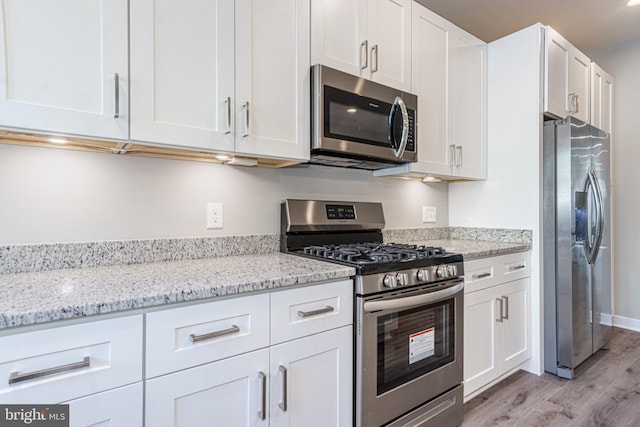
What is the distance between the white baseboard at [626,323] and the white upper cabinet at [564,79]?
1983 mm

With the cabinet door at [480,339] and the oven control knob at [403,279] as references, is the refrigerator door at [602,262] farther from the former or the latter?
the oven control knob at [403,279]

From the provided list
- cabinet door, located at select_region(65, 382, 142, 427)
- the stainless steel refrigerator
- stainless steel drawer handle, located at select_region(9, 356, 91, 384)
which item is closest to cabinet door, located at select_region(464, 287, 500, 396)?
the stainless steel refrigerator

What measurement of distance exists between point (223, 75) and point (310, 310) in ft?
3.23

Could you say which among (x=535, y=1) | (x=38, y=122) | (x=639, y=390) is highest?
(x=535, y=1)

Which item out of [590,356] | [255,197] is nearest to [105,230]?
[255,197]

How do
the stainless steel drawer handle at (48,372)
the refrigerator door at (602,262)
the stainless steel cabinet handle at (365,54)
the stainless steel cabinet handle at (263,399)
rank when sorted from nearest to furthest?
the stainless steel drawer handle at (48,372), the stainless steel cabinet handle at (263,399), the stainless steel cabinet handle at (365,54), the refrigerator door at (602,262)

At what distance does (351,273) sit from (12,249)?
1.24 m

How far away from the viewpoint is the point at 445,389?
1.75 m

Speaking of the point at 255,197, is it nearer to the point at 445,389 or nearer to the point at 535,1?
the point at 445,389

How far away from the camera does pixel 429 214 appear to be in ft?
8.97

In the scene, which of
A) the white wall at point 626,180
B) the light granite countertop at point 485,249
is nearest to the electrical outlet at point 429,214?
the light granite countertop at point 485,249

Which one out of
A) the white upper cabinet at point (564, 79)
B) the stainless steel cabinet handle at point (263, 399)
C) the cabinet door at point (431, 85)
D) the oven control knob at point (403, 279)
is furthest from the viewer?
the white upper cabinet at point (564, 79)

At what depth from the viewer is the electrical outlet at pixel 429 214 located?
8.86ft

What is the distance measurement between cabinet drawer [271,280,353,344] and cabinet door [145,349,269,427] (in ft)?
0.36
